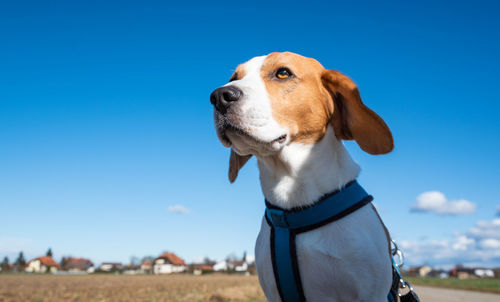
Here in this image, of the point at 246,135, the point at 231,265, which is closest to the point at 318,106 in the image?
the point at 246,135

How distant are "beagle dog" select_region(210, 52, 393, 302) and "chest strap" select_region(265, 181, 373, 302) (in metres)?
0.04

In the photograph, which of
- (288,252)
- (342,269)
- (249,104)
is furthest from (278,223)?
(249,104)

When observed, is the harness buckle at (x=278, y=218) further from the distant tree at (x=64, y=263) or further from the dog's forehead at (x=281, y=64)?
the distant tree at (x=64, y=263)

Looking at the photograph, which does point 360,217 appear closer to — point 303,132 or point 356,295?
point 356,295

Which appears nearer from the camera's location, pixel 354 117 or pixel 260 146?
pixel 260 146

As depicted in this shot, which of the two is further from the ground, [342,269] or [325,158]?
[325,158]

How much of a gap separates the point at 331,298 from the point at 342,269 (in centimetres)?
26

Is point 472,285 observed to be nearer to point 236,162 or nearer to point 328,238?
point 236,162

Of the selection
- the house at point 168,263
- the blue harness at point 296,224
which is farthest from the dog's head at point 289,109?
the house at point 168,263

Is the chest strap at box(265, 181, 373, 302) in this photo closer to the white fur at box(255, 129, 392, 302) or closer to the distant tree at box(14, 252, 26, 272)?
the white fur at box(255, 129, 392, 302)

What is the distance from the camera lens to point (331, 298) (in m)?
2.95

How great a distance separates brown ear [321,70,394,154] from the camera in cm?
324

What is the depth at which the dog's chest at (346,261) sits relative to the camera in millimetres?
2881

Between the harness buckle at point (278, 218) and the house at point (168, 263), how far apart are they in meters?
107
